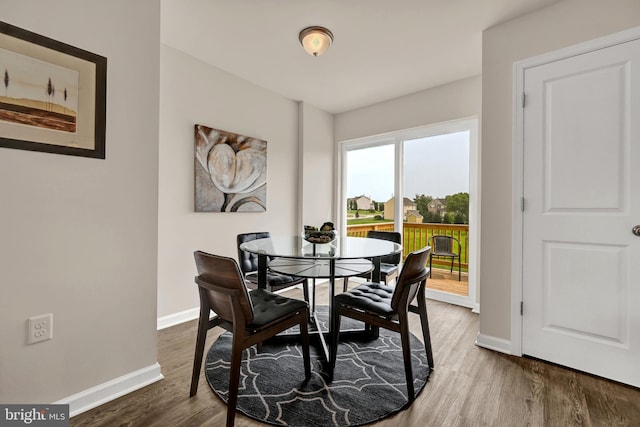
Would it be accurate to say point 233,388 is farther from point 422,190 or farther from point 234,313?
point 422,190

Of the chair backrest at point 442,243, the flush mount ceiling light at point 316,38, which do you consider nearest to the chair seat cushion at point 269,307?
the flush mount ceiling light at point 316,38

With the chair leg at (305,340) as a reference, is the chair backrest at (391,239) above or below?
above

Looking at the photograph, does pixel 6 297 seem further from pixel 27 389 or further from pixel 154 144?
pixel 154 144

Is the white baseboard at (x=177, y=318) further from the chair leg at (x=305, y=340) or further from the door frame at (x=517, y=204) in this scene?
the door frame at (x=517, y=204)

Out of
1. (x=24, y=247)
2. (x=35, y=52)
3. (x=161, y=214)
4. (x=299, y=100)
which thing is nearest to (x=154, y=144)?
(x=35, y=52)

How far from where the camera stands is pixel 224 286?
1518 mm

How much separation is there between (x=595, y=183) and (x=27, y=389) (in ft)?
11.3

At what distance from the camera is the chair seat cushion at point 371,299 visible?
5.87 feet

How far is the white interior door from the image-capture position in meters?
1.85

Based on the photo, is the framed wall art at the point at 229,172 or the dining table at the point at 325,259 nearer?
the dining table at the point at 325,259

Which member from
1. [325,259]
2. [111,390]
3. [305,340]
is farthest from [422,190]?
[111,390]

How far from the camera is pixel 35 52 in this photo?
144 cm

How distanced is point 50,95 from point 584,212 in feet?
10.6

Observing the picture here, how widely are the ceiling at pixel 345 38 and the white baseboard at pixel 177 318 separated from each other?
249cm
